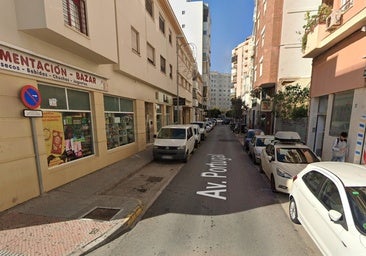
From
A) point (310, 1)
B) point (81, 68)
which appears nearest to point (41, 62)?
point (81, 68)

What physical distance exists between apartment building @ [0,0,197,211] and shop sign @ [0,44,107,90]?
2 centimetres

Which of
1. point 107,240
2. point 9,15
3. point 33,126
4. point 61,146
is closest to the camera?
point 107,240

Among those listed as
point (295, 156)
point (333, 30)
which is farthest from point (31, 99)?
point (333, 30)

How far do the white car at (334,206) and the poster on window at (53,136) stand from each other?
6963 mm

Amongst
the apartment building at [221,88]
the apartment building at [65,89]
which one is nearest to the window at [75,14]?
the apartment building at [65,89]

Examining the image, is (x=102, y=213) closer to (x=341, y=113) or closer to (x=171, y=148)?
(x=171, y=148)

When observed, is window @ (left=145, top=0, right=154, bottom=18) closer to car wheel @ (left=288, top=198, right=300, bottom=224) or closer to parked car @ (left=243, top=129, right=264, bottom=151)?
parked car @ (left=243, top=129, right=264, bottom=151)

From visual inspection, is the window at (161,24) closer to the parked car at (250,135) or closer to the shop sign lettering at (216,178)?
the parked car at (250,135)

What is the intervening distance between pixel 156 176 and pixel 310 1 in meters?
18.5

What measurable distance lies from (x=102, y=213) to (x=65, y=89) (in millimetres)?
4475

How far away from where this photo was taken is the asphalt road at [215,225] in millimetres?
3549

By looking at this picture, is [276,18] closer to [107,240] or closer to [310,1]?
[310,1]

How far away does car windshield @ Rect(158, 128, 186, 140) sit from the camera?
10.7 meters

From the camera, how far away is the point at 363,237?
8.02 ft
